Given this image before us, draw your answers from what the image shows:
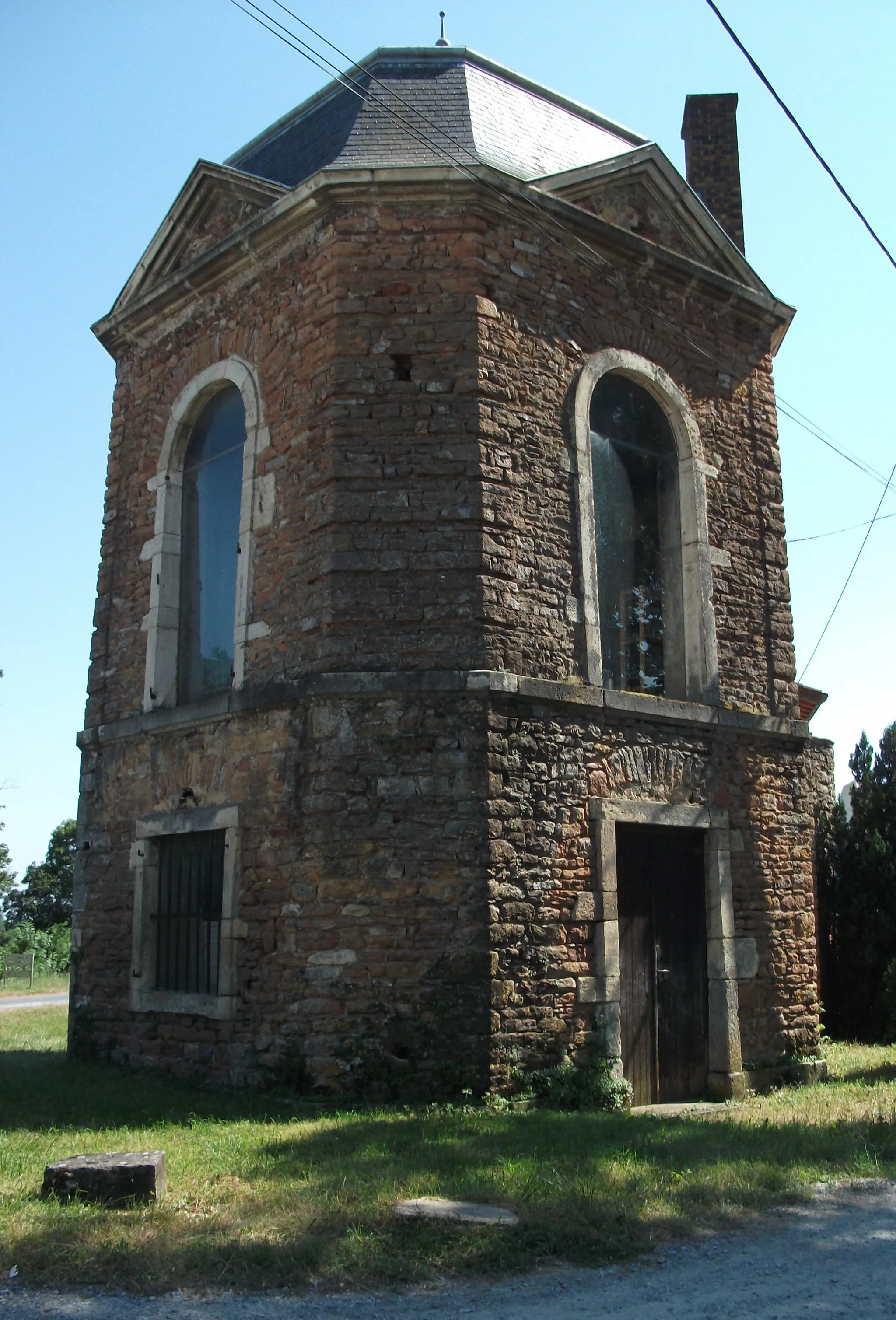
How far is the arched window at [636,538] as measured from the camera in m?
10.2

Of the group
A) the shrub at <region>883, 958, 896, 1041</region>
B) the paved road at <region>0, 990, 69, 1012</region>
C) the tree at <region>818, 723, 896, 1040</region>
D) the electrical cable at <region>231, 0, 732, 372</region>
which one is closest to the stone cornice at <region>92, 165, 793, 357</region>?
the electrical cable at <region>231, 0, 732, 372</region>

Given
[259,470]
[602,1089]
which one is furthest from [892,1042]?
[259,470]

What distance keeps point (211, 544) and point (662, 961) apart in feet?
17.8

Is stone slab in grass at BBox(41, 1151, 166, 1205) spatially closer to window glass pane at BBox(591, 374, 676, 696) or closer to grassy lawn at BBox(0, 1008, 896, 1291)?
grassy lawn at BBox(0, 1008, 896, 1291)

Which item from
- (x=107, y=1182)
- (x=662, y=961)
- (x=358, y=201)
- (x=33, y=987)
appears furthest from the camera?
(x=33, y=987)

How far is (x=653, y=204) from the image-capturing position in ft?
35.7

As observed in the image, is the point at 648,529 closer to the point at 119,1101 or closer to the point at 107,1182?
the point at 119,1101

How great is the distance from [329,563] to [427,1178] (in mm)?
4624

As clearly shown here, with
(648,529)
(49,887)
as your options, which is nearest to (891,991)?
(648,529)

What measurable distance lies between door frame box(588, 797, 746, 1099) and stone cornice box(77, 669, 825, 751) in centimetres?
74

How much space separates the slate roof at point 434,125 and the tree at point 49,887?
39.6m

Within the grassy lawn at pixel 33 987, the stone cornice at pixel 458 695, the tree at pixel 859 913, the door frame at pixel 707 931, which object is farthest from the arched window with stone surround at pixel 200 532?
the grassy lawn at pixel 33 987

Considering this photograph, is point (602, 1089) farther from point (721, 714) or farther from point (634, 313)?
point (634, 313)

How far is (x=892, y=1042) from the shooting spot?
40.7 ft
